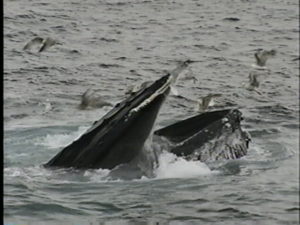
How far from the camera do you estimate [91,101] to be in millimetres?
19031

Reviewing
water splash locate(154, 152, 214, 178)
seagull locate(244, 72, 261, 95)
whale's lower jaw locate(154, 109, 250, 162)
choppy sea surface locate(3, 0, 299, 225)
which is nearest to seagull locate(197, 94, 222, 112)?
choppy sea surface locate(3, 0, 299, 225)

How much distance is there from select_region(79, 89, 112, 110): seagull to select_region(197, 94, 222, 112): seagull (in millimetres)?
1931

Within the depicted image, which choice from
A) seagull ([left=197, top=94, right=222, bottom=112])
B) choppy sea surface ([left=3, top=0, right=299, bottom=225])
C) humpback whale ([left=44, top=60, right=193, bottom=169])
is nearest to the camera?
choppy sea surface ([left=3, top=0, right=299, bottom=225])

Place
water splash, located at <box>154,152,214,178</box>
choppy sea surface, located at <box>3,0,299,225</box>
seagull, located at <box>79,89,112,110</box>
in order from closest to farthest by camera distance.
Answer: choppy sea surface, located at <box>3,0,299,225</box>, water splash, located at <box>154,152,214,178</box>, seagull, located at <box>79,89,112,110</box>

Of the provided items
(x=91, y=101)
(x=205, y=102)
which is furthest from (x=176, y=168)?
(x=205, y=102)

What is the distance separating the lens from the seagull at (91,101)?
60.4 feet

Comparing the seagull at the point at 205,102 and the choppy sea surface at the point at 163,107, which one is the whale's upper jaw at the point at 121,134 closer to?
the choppy sea surface at the point at 163,107

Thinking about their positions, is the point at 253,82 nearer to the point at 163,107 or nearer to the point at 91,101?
the point at 163,107

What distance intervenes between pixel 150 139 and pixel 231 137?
1.60 meters

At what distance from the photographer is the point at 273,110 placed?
60.7 feet

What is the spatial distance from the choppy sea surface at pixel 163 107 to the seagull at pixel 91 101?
0.17 m

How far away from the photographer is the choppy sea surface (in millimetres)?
11484

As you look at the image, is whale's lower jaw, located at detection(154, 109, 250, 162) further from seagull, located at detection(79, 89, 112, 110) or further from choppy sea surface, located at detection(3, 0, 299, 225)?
seagull, located at detection(79, 89, 112, 110)

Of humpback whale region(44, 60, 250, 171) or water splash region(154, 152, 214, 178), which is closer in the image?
humpback whale region(44, 60, 250, 171)
